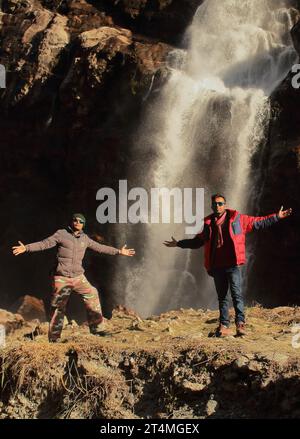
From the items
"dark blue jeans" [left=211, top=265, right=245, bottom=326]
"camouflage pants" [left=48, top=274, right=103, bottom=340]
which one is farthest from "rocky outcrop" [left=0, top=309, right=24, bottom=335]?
"dark blue jeans" [left=211, top=265, right=245, bottom=326]

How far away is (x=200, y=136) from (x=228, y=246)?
44.3 ft

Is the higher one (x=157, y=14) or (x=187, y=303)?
(x=157, y=14)

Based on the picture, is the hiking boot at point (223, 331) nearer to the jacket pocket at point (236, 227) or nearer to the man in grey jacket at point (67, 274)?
the jacket pocket at point (236, 227)

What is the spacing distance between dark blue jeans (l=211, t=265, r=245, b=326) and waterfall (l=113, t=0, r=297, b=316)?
11482mm

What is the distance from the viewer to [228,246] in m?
6.33

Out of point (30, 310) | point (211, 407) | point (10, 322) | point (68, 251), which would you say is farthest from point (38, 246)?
point (30, 310)

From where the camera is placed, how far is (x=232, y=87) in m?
20.2

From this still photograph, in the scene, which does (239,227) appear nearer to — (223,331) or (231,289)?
(231,289)

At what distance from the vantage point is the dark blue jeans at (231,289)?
6.36m

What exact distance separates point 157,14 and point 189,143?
8524 millimetres

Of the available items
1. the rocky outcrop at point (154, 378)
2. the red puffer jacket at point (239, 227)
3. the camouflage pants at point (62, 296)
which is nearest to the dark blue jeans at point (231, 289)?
the red puffer jacket at point (239, 227)

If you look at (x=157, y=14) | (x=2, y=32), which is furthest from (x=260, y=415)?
(x=2, y=32)

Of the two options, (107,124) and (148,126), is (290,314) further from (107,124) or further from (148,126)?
(107,124)

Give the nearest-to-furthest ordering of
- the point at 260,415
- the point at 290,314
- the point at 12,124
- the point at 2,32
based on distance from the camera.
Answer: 1. the point at 260,415
2. the point at 290,314
3. the point at 12,124
4. the point at 2,32
